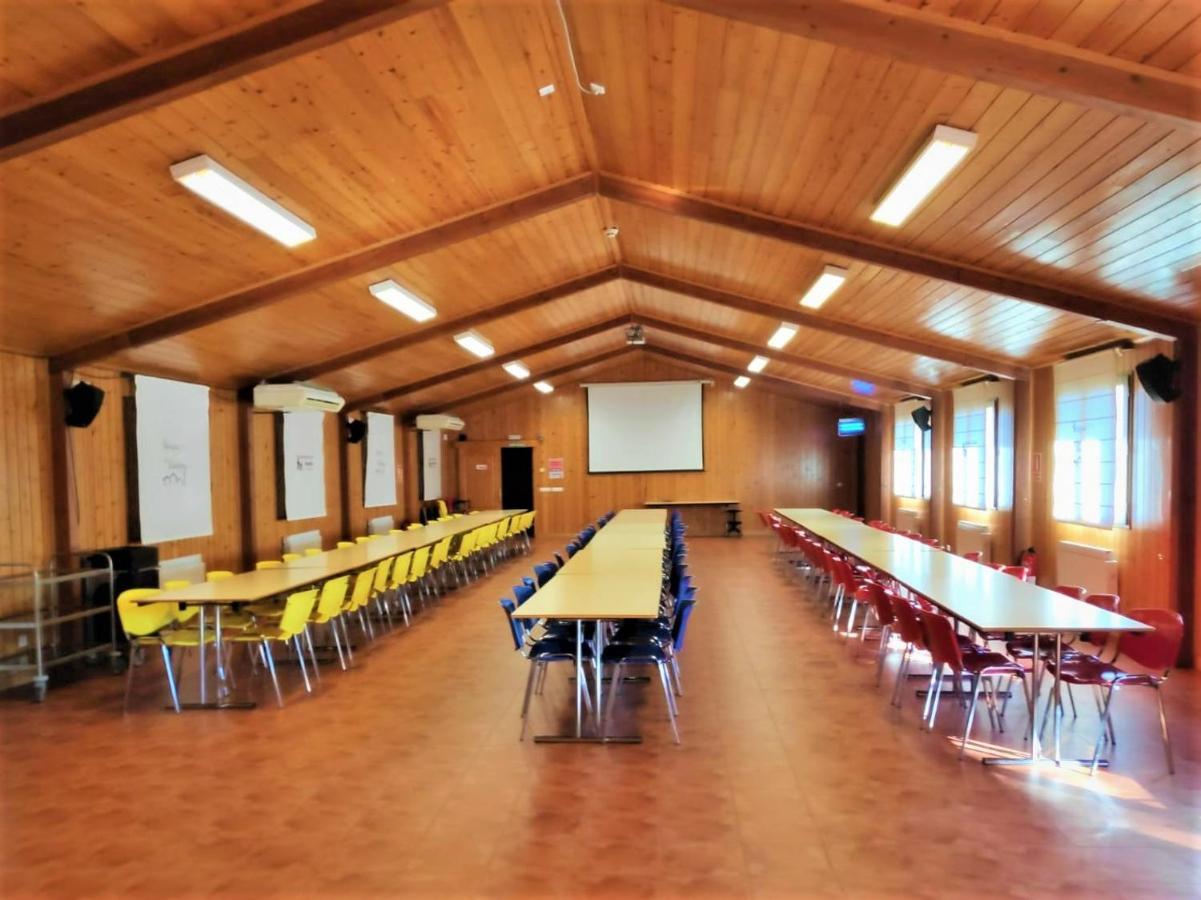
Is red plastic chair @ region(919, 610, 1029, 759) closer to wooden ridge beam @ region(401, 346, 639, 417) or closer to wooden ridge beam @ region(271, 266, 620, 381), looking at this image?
wooden ridge beam @ region(271, 266, 620, 381)

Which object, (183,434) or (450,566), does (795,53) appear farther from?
(450,566)

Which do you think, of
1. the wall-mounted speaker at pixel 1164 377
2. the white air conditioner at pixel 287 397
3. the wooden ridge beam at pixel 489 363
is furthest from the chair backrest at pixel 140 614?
the wall-mounted speaker at pixel 1164 377

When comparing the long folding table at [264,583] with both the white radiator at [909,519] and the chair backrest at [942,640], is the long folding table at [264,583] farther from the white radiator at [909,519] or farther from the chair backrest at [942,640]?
the white radiator at [909,519]

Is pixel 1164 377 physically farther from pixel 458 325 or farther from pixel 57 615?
pixel 57 615

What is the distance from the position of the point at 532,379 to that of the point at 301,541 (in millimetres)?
6345

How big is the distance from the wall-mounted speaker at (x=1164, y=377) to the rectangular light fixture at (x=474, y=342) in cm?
680

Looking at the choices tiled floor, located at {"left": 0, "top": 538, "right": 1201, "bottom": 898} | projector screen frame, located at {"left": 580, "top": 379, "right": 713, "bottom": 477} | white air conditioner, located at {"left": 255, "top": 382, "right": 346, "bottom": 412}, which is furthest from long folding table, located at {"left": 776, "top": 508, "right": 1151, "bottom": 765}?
projector screen frame, located at {"left": 580, "top": 379, "right": 713, "bottom": 477}

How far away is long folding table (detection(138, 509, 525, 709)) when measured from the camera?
520cm

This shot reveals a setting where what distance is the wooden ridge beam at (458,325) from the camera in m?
8.92

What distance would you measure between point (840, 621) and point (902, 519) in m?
6.15

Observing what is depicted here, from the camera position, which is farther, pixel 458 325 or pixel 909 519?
pixel 909 519

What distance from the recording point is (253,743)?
4.50m

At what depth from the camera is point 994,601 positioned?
4.63 m

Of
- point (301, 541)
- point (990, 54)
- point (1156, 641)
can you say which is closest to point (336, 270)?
point (990, 54)
